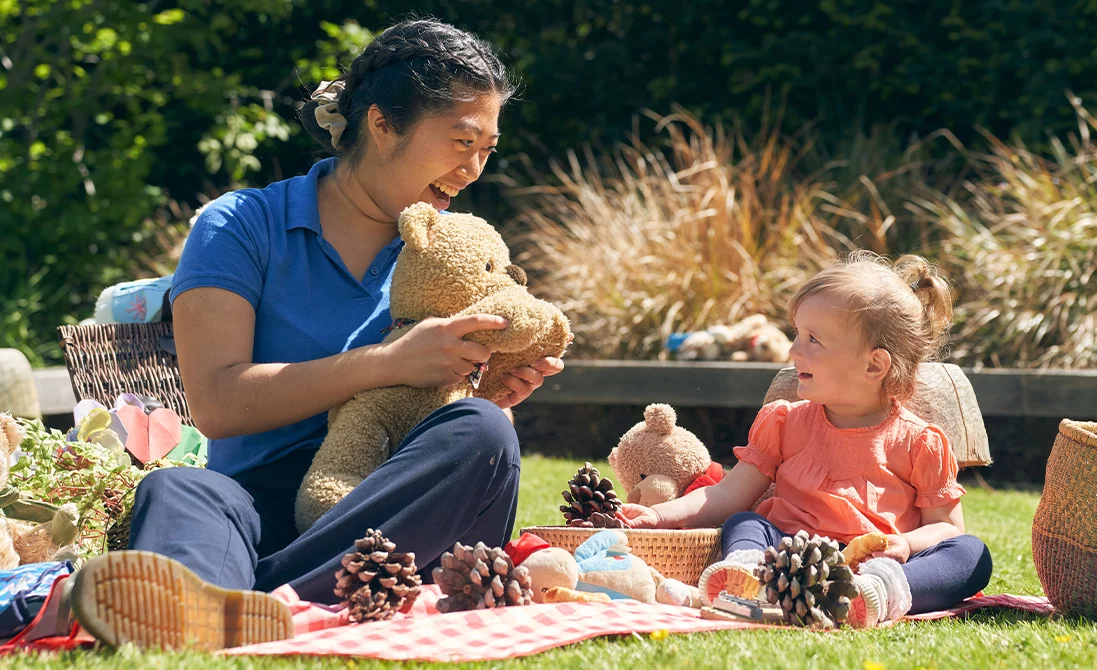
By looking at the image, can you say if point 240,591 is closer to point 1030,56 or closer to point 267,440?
point 267,440

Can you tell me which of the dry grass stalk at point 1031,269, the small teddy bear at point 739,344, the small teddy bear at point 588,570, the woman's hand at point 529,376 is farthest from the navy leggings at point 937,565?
the dry grass stalk at point 1031,269

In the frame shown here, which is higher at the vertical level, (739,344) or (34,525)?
(34,525)

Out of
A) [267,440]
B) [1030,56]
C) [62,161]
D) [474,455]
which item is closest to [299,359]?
[267,440]

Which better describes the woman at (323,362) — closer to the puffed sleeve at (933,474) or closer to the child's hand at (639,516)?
the child's hand at (639,516)

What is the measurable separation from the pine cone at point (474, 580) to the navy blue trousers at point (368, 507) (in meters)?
0.09

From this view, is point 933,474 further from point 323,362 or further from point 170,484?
point 170,484

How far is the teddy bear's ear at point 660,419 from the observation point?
10.7 ft

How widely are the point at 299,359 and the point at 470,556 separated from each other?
673mm

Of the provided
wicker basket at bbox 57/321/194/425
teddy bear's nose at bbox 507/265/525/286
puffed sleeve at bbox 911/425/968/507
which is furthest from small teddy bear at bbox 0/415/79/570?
puffed sleeve at bbox 911/425/968/507

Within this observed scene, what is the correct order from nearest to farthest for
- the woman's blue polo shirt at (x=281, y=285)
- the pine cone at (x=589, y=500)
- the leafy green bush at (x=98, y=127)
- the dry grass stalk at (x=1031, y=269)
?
the woman's blue polo shirt at (x=281, y=285) → the pine cone at (x=589, y=500) → the dry grass stalk at (x=1031, y=269) → the leafy green bush at (x=98, y=127)

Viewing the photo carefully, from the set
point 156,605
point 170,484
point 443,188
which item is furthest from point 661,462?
point 156,605

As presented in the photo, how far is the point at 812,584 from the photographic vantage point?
2.43 m

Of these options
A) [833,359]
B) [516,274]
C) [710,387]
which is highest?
[516,274]

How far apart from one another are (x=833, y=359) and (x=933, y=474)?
389 millimetres
